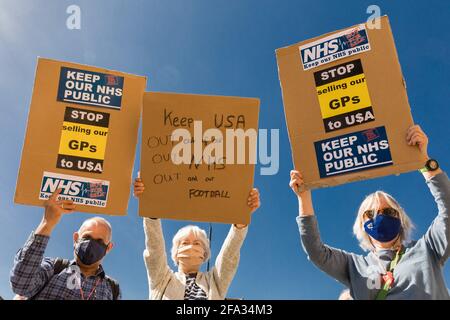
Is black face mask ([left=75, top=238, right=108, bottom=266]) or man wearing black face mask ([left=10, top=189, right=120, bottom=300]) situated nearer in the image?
man wearing black face mask ([left=10, top=189, right=120, bottom=300])

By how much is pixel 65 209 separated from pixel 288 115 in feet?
6.63

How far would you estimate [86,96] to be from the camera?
3.85 metres

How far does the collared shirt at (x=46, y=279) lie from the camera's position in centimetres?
318

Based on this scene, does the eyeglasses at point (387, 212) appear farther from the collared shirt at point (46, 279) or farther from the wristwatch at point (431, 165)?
the collared shirt at point (46, 279)

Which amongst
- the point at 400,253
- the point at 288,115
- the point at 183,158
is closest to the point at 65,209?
the point at 183,158

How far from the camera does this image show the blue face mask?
3.54 metres

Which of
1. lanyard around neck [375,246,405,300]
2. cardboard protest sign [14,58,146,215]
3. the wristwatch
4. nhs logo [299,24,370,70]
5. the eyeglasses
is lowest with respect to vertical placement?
lanyard around neck [375,246,405,300]

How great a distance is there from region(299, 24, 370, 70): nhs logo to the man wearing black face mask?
2296mm

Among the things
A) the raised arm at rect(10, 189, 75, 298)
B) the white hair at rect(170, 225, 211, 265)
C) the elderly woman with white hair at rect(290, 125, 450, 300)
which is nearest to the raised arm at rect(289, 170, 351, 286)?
the elderly woman with white hair at rect(290, 125, 450, 300)

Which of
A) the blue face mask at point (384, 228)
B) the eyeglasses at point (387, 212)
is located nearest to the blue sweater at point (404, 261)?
the blue face mask at point (384, 228)

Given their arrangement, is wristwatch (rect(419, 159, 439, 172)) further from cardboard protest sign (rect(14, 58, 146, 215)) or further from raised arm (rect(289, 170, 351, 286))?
cardboard protest sign (rect(14, 58, 146, 215))

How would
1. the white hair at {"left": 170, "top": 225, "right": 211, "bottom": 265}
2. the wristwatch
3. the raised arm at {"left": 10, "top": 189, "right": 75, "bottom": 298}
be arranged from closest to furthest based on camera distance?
the raised arm at {"left": 10, "top": 189, "right": 75, "bottom": 298}, the wristwatch, the white hair at {"left": 170, "top": 225, "right": 211, "bottom": 265}

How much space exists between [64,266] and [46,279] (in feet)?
0.63
